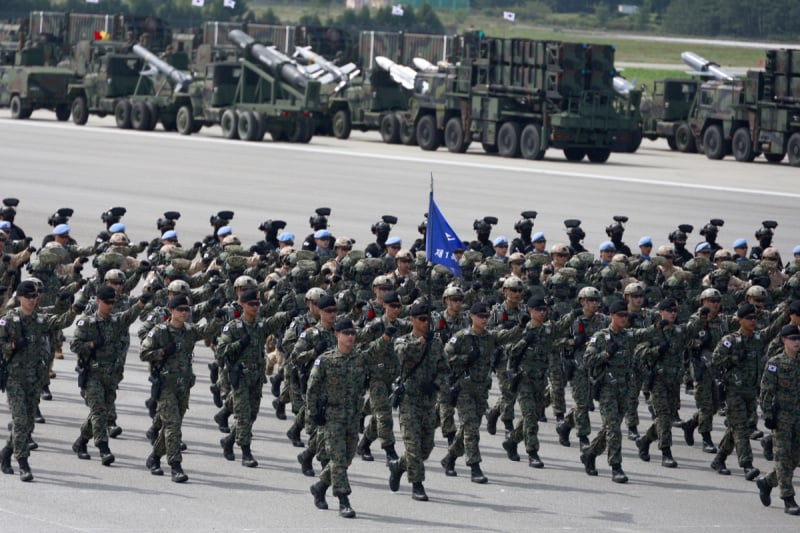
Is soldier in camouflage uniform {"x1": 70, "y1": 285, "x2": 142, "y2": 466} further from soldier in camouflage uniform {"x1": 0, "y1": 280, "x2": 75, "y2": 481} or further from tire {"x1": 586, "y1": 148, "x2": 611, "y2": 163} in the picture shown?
tire {"x1": 586, "y1": 148, "x2": 611, "y2": 163}

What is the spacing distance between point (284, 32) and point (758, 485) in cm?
5190

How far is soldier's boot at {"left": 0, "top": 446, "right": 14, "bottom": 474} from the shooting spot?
1332 cm

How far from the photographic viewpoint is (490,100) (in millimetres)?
44219

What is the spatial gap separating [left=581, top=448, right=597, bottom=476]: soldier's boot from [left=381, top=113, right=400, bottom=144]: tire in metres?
33.9

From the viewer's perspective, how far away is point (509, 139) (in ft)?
144

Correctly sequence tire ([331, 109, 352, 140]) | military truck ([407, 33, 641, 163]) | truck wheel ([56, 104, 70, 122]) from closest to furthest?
military truck ([407, 33, 641, 163]) → tire ([331, 109, 352, 140]) → truck wheel ([56, 104, 70, 122])

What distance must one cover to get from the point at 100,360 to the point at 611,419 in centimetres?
454

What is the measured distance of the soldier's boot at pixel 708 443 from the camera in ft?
51.0

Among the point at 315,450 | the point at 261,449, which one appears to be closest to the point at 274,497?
the point at 315,450

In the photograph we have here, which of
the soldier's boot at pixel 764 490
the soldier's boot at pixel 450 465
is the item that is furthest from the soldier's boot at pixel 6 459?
the soldier's boot at pixel 764 490

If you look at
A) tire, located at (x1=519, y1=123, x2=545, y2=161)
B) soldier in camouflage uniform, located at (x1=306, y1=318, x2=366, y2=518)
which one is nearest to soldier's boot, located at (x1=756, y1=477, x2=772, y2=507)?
soldier in camouflage uniform, located at (x1=306, y1=318, x2=366, y2=518)

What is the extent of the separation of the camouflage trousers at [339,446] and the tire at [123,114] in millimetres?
38120

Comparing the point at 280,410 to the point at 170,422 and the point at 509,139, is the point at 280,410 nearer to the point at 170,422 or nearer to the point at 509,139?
the point at 170,422

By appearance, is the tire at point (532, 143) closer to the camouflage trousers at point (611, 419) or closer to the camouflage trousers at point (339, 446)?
the camouflage trousers at point (611, 419)
